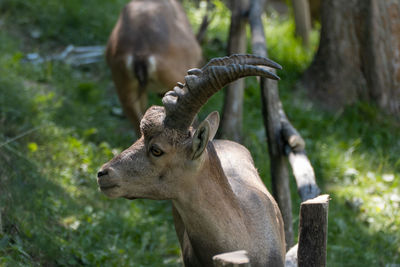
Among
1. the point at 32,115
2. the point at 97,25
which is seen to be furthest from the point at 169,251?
the point at 97,25

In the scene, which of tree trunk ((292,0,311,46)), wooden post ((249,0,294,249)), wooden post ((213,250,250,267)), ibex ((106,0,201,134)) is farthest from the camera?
tree trunk ((292,0,311,46))

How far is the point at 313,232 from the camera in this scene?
3088 millimetres

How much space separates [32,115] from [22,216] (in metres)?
2.42

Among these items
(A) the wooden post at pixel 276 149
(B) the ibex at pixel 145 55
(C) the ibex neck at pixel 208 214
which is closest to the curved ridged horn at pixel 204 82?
(C) the ibex neck at pixel 208 214

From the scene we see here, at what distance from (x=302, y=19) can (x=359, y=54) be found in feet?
6.77

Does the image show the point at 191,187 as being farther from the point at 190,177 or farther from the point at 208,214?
the point at 208,214

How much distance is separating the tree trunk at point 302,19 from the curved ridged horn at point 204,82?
6.43 m

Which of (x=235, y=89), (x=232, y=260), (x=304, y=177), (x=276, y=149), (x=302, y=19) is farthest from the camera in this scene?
(x=302, y=19)

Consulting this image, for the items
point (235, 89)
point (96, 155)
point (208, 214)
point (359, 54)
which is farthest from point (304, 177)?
point (359, 54)

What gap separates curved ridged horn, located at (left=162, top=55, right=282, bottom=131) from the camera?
3.16 meters

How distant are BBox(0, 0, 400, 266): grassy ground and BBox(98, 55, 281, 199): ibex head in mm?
1092

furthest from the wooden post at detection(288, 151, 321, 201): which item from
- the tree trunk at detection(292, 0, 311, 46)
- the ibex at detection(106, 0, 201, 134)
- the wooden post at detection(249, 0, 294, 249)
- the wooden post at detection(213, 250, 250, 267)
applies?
the tree trunk at detection(292, 0, 311, 46)

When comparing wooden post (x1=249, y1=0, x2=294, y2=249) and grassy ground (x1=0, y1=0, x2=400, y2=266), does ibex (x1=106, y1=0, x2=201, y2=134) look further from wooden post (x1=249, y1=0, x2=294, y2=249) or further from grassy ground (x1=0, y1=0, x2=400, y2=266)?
wooden post (x1=249, y1=0, x2=294, y2=249)

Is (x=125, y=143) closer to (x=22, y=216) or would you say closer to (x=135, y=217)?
(x=135, y=217)
